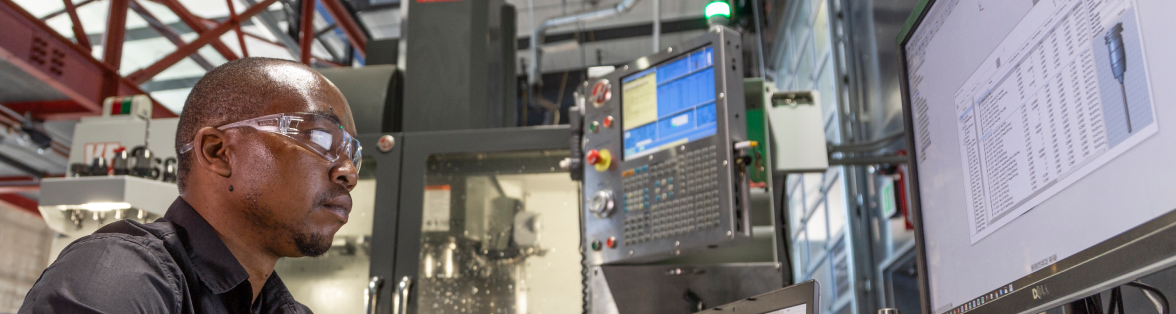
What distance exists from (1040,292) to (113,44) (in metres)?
5.34

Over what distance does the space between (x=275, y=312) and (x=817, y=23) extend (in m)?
4.89

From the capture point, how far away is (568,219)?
264 cm

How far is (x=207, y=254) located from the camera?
1177 mm

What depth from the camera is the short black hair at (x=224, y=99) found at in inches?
49.4

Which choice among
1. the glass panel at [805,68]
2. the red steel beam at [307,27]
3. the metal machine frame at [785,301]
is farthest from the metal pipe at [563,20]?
the metal machine frame at [785,301]

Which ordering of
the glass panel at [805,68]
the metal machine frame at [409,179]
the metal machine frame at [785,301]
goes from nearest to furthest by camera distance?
1. the metal machine frame at [785,301]
2. the metal machine frame at [409,179]
3. the glass panel at [805,68]

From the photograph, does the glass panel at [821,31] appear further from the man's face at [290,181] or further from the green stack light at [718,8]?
the man's face at [290,181]

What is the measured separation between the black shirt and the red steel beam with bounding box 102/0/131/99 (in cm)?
433

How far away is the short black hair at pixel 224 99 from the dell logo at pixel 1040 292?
107 centimetres

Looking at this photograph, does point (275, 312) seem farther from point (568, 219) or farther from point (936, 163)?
point (568, 219)

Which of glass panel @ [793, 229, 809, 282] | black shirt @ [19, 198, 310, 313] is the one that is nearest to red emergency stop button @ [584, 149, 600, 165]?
black shirt @ [19, 198, 310, 313]

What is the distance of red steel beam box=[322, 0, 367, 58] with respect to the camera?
6.91m

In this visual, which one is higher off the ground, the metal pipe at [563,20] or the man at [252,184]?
the metal pipe at [563,20]

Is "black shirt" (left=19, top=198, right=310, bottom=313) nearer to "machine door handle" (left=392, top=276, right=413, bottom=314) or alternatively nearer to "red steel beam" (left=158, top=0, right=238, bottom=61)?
"machine door handle" (left=392, top=276, right=413, bottom=314)
